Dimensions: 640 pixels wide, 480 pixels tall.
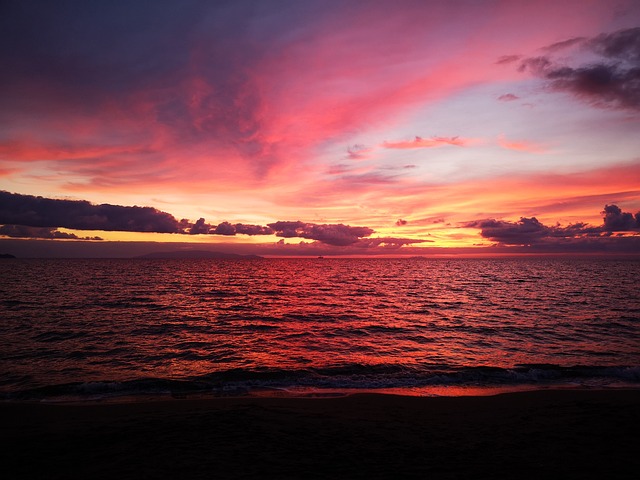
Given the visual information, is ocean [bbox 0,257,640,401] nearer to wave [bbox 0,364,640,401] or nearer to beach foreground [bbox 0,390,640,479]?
wave [bbox 0,364,640,401]

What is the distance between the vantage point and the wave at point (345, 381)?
55.6 feet

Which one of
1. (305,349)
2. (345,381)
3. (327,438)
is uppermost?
(327,438)

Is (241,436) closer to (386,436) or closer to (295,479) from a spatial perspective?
(295,479)

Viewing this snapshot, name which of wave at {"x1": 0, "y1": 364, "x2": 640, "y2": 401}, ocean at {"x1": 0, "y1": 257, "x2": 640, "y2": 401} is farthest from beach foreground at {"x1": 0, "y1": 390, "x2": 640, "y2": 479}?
ocean at {"x1": 0, "y1": 257, "x2": 640, "y2": 401}

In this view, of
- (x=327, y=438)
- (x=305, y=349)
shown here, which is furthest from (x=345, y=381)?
(x=327, y=438)

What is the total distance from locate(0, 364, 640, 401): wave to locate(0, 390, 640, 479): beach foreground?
1.93 metres

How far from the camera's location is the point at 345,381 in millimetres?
18844

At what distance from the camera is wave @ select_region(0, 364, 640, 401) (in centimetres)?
1694

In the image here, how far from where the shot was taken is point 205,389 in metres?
17.5

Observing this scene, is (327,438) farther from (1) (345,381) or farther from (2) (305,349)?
(2) (305,349)

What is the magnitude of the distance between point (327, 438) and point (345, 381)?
25.8ft

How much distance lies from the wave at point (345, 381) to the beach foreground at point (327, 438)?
193 centimetres

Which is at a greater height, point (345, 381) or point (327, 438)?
point (327, 438)

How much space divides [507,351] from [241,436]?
20804 millimetres
